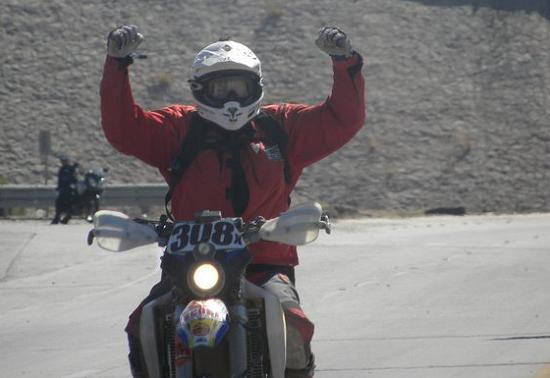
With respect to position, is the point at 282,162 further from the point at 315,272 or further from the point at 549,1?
the point at 549,1

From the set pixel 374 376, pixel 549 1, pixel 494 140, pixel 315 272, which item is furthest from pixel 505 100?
pixel 374 376

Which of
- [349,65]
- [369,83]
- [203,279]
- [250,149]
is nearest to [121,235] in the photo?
[203,279]

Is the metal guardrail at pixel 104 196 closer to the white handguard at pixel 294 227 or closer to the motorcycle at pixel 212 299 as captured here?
the motorcycle at pixel 212 299

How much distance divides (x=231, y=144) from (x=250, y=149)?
106 mm

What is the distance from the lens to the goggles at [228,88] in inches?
263

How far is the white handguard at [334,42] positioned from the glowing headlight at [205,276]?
1.38m

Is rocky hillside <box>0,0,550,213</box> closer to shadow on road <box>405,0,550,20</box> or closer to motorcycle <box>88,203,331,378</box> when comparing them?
shadow on road <box>405,0,550,20</box>

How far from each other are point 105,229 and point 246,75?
1007 mm

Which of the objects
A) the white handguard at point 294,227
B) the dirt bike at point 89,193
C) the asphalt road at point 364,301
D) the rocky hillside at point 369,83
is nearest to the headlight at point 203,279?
the white handguard at point 294,227

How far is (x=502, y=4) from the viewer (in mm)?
51312

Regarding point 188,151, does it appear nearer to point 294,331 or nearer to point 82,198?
point 294,331

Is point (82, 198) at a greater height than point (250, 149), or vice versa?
point (250, 149)

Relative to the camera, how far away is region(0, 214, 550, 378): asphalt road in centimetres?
1045

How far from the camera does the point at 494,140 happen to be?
4288 cm
